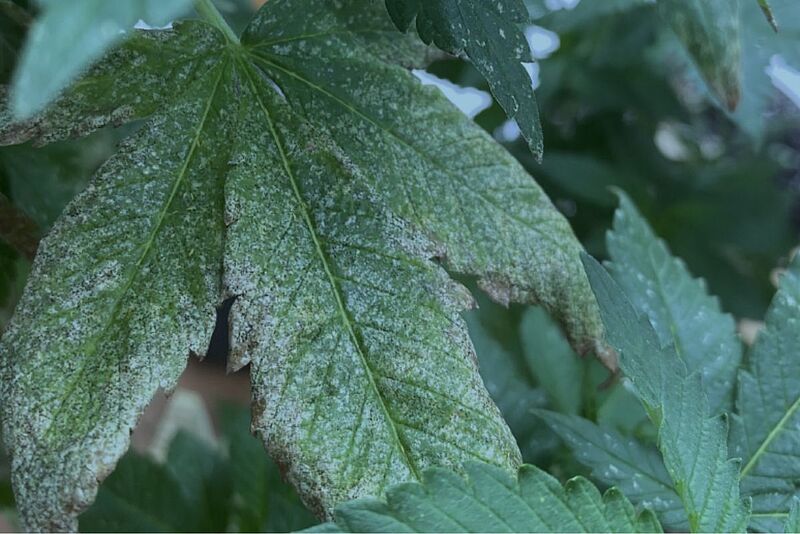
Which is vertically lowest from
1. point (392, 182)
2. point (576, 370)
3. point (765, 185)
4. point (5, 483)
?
point (765, 185)

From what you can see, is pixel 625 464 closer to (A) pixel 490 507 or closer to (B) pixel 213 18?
(A) pixel 490 507

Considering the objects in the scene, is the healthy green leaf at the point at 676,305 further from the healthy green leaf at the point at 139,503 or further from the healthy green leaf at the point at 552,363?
the healthy green leaf at the point at 139,503

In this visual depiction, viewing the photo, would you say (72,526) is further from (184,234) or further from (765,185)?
(765,185)

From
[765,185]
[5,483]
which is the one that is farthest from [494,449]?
[765,185]

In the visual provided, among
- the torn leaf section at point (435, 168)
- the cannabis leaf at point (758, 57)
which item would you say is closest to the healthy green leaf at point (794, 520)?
the torn leaf section at point (435, 168)

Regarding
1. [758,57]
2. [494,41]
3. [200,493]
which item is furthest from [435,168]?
[758,57]
